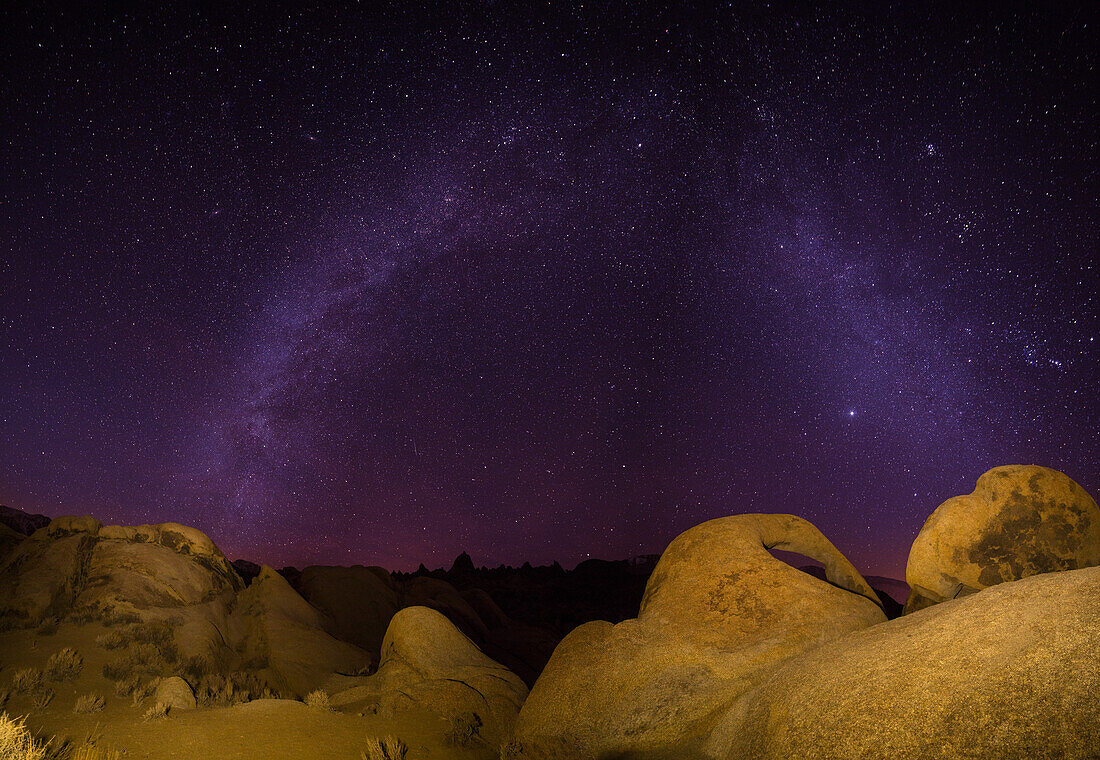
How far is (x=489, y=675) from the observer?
11.5 metres

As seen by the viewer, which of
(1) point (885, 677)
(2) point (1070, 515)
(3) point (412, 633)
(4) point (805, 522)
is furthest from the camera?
(3) point (412, 633)

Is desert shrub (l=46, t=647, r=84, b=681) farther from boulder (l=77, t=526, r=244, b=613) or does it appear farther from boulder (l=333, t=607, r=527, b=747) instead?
boulder (l=333, t=607, r=527, b=747)

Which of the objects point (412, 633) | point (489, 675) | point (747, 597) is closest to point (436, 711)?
point (489, 675)

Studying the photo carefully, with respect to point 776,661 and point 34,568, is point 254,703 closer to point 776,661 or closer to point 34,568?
point 776,661

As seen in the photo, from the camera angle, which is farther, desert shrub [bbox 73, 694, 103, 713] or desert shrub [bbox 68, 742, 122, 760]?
desert shrub [bbox 73, 694, 103, 713]

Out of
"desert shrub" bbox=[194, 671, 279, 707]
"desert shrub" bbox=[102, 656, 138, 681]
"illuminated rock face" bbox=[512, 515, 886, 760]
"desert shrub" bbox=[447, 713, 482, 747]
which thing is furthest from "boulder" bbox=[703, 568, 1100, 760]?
"desert shrub" bbox=[102, 656, 138, 681]

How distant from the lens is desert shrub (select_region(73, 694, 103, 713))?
30.2ft

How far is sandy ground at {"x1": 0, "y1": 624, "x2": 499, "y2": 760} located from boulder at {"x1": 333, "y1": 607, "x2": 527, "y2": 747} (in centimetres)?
44

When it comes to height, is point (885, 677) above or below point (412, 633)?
below

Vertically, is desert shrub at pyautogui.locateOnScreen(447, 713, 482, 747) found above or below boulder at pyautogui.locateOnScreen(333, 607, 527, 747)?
below

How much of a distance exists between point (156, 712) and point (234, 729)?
169 centimetres

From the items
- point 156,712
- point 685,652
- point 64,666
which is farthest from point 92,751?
point 685,652

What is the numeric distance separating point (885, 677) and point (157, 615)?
1848 cm

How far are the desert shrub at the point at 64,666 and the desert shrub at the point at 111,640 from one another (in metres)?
1.52
